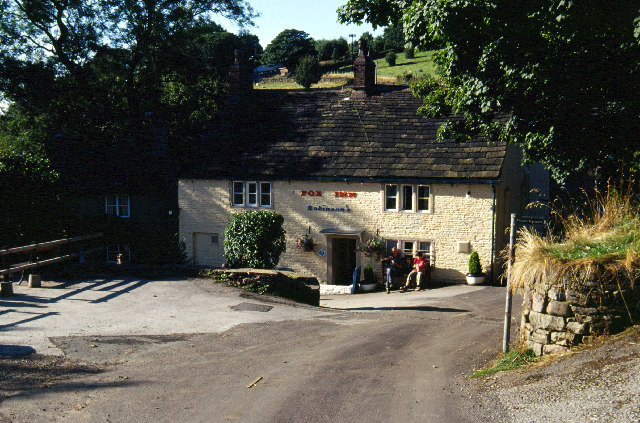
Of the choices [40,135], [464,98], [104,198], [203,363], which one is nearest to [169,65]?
[40,135]

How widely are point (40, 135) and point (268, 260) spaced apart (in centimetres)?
1906

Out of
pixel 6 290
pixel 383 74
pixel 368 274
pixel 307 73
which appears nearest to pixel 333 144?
pixel 368 274

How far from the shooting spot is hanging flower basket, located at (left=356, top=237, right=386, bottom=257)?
78.4ft

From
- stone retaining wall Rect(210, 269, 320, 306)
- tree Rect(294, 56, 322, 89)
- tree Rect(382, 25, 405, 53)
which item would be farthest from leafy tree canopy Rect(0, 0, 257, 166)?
tree Rect(382, 25, 405, 53)

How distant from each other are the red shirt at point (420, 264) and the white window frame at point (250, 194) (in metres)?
6.84

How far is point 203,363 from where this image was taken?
10672 millimetres

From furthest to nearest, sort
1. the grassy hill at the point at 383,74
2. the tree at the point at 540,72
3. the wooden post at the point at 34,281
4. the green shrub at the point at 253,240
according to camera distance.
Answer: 1. the grassy hill at the point at 383,74
2. the green shrub at the point at 253,240
3. the wooden post at the point at 34,281
4. the tree at the point at 540,72

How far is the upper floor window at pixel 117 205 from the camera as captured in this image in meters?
26.5

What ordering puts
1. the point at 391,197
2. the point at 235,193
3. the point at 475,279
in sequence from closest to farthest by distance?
1. the point at 475,279
2. the point at 391,197
3. the point at 235,193

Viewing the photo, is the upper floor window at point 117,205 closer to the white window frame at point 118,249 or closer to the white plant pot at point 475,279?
the white window frame at point 118,249

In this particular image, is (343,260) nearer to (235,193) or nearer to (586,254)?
(235,193)

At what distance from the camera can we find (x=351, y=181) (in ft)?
79.6

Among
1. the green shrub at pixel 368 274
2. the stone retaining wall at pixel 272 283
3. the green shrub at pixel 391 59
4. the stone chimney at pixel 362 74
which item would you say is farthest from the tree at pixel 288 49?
the stone retaining wall at pixel 272 283

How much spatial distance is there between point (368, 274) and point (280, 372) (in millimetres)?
13722
